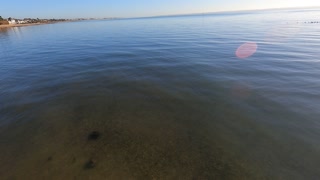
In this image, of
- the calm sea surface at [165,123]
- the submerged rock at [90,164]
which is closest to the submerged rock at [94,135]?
the calm sea surface at [165,123]

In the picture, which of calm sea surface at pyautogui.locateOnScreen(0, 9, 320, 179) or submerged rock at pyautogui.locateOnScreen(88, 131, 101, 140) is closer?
calm sea surface at pyautogui.locateOnScreen(0, 9, 320, 179)

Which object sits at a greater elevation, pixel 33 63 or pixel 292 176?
pixel 292 176

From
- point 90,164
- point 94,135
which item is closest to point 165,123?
point 94,135

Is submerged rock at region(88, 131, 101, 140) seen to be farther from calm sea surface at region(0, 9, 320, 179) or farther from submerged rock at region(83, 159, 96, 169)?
submerged rock at region(83, 159, 96, 169)

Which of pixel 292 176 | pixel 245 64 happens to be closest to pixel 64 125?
pixel 292 176

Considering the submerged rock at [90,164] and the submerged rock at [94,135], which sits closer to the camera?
the submerged rock at [90,164]

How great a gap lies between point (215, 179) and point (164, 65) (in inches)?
466

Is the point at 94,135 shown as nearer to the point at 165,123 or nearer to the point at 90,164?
the point at 90,164

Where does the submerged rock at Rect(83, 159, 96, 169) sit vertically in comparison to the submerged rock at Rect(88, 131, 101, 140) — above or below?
above

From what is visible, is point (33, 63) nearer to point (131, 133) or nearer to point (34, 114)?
point (34, 114)

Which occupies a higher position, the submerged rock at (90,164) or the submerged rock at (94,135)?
the submerged rock at (90,164)

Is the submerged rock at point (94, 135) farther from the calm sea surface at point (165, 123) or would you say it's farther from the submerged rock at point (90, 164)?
Result: the submerged rock at point (90, 164)

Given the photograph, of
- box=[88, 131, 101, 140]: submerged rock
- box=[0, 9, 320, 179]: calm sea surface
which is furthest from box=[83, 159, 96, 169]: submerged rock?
box=[88, 131, 101, 140]: submerged rock

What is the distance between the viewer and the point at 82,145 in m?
6.98
